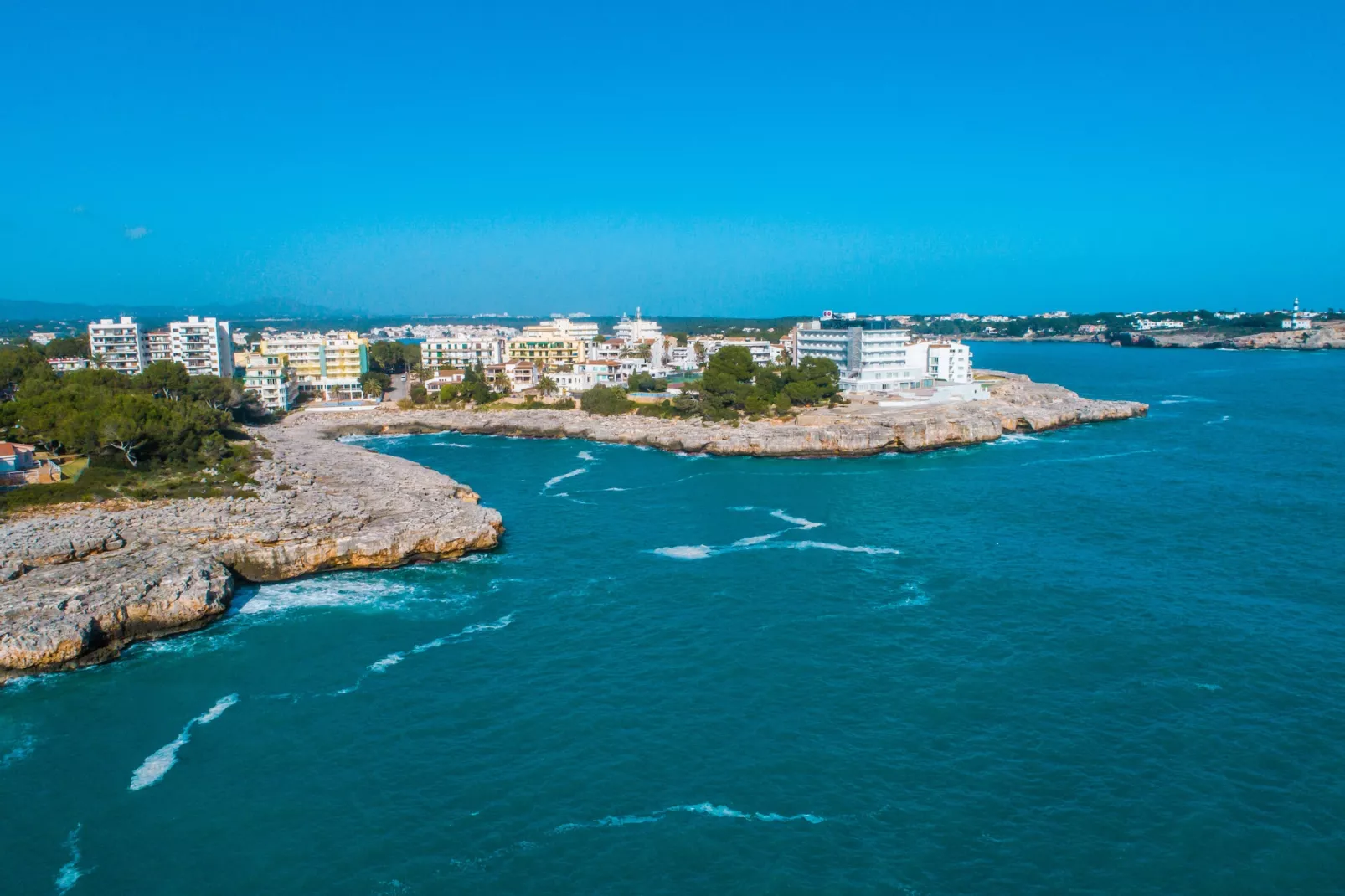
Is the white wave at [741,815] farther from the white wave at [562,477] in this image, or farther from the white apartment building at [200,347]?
the white apartment building at [200,347]

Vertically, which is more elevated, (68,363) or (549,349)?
(549,349)

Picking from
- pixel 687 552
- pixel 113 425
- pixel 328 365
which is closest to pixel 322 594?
pixel 687 552

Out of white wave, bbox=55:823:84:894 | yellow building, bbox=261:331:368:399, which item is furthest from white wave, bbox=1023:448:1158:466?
yellow building, bbox=261:331:368:399

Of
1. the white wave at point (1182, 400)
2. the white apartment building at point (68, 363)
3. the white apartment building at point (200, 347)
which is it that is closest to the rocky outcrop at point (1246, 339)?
the white wave at point (1182, 400)

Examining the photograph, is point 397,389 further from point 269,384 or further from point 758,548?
point 758,548

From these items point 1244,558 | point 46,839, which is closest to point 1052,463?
point 1244,558

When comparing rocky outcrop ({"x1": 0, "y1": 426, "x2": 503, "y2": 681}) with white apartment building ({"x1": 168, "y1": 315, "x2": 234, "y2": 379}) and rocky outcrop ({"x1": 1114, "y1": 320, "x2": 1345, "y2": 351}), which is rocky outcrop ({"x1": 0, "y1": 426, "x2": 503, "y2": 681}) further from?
rocky outcrop ({"x1": 1114, "y1": 320, "x2": 1345, "y2": 351})
